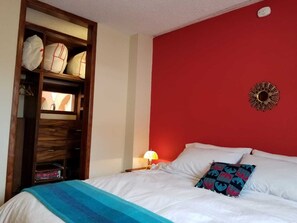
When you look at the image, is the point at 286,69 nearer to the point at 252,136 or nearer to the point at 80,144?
the point at 252,136

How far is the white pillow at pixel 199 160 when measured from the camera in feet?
7.36

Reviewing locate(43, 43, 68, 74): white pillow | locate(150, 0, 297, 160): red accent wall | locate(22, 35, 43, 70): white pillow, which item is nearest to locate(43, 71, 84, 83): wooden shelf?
locate(43, 43, 68, 74): white pillow

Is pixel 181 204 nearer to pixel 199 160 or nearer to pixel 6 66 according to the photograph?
pixel 199 160

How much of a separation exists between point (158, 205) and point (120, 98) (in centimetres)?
217

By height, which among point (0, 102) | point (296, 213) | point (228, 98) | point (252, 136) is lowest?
point (296, 213)

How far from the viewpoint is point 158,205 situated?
5.04 feet

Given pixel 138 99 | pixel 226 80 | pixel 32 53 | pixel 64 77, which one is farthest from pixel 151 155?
pixel 32 53

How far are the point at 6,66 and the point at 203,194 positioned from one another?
2.28 metres

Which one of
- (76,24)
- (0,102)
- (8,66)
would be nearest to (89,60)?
(76,24)

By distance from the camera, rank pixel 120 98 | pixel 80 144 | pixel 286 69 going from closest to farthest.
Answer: pixel 286 69, pixel 80 144, pixel 120 98

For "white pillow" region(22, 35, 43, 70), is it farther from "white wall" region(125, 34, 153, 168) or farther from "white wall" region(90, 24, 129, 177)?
"white wall" region(125, 34, 153, 168)

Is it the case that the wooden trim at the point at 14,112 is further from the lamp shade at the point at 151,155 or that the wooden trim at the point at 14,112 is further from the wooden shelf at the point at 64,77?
the lamp shade at the point at 151,155

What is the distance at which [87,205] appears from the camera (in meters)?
1.48

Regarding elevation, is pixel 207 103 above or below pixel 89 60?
below
